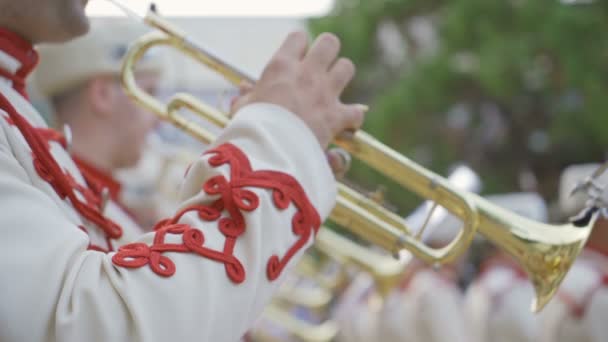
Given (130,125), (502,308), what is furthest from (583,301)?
(130,125)

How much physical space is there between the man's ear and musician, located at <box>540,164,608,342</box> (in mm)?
1939

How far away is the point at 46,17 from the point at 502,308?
13.9 feet

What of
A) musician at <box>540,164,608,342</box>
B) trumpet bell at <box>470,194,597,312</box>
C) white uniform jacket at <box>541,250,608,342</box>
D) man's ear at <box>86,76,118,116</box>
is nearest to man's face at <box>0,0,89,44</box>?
trumpet bell at <box>470,194,597,312</box>

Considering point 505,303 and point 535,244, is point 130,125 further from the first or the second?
point 505,303

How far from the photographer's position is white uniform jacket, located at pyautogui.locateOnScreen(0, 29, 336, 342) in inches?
56.6

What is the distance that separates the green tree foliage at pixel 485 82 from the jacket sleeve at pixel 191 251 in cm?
999

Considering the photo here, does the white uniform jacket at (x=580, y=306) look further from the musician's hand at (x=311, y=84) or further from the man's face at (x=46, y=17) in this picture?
the man's face at (x=46, y=17)

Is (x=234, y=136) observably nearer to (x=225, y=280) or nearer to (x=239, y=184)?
(x=239, y=184)

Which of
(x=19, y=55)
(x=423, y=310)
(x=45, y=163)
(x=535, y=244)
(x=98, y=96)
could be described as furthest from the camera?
(x=423, y=310)

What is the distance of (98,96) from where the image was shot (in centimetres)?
360

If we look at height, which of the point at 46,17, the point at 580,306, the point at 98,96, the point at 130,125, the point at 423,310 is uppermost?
the point at 46,17

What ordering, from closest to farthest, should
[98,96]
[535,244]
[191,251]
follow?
1. [191,251]
2. [535,244]
3. [98,96]

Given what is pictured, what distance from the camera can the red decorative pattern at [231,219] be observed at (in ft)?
5.08

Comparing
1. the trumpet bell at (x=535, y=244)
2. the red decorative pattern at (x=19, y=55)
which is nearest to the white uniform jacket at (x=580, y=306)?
the trumpet bell at (x=535, y=244)
